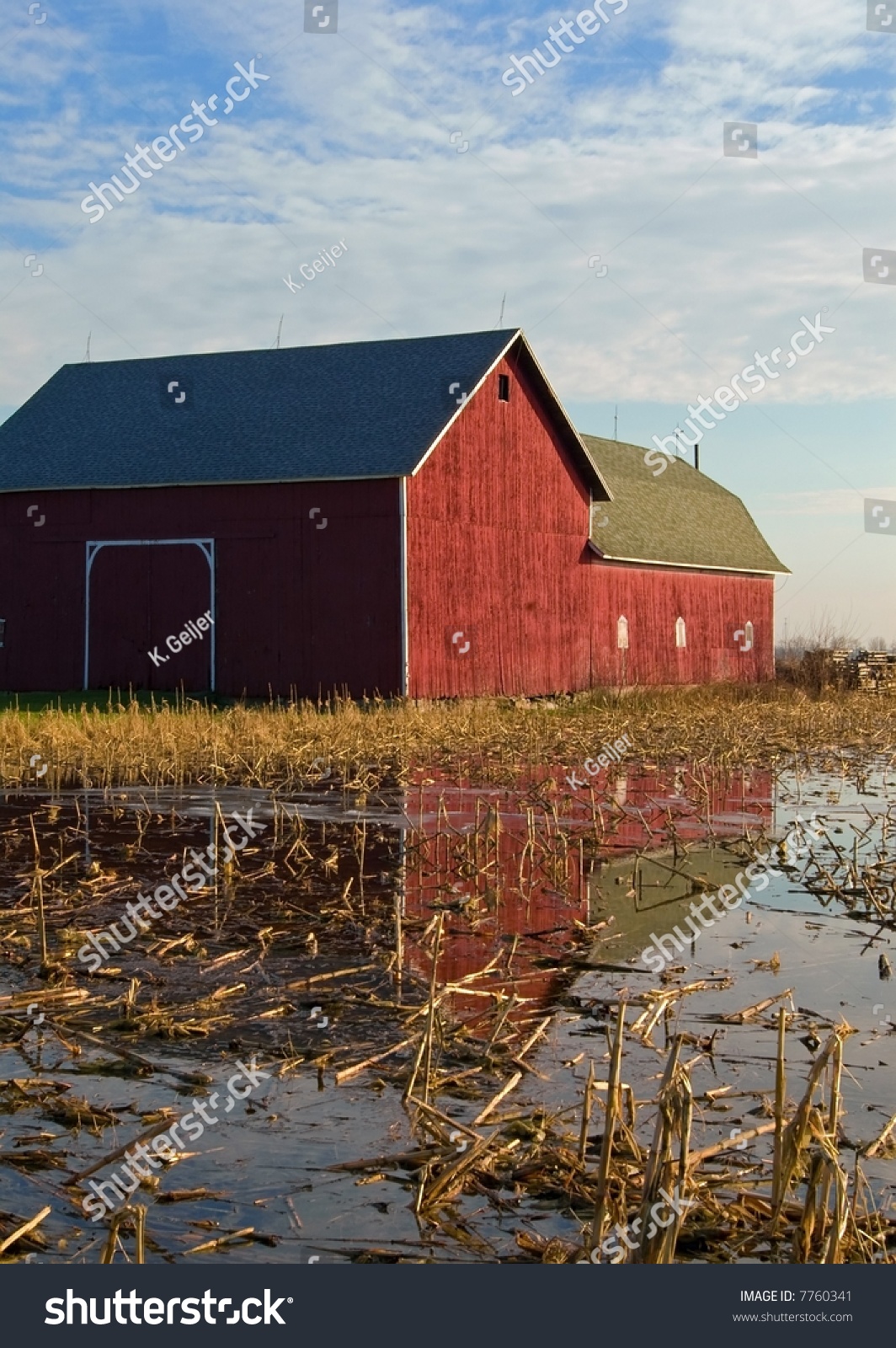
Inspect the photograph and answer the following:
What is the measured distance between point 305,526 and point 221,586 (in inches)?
76.0

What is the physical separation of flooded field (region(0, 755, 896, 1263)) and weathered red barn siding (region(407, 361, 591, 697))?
14637 millimetres

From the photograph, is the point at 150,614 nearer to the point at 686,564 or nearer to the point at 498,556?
the point at 498,556

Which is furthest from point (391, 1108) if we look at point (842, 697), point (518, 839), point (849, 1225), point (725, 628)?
point (725, 628)

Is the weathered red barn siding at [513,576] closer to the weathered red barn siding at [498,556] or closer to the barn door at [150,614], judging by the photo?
the weathered red barn siding at [498,556]

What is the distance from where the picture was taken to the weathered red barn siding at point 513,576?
27984mm

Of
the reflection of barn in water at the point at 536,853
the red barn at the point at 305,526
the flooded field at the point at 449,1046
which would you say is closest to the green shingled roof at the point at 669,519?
the red barn at the point at 305,526

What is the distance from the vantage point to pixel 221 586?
28.4m

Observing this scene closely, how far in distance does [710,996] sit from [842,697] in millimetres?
26294

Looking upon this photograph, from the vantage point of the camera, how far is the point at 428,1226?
199 inches

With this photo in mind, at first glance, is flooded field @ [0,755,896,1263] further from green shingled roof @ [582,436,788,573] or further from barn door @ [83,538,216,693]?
green shingled roof @ [582,436,788,573]

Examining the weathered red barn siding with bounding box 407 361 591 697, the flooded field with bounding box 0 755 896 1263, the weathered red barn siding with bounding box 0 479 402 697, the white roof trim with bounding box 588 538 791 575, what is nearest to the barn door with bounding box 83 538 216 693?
the weathered red barn siding with bounding box 0 479 402 697

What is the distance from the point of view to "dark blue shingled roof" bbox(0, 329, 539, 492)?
1110 inches

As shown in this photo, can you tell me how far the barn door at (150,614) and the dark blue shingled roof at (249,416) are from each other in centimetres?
128

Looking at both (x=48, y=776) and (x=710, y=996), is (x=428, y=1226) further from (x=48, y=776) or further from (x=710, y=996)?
(x=48, y=776)
